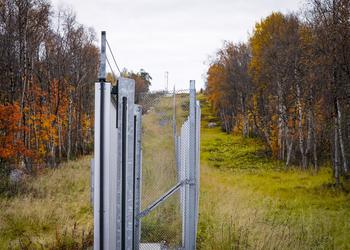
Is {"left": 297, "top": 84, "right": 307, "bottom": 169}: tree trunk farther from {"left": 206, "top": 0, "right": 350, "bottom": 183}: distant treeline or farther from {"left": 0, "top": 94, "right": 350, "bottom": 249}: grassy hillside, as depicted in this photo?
{"left": 0, "top": 94, "right": 350, "bottom": 249}: grassy hillside

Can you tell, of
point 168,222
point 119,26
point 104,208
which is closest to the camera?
point 104,208

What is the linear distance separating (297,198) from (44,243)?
9390 mm

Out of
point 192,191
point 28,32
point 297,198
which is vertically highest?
point 28,32

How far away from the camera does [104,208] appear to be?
3.53 meters

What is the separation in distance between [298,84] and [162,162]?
1842 cm

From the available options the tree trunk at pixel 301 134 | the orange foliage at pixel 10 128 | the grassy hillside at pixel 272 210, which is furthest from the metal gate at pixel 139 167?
the tree trunk at pixel 301 134

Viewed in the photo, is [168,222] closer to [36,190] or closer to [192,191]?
[192,191]

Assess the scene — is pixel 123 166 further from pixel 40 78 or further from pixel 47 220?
pixel 40 78

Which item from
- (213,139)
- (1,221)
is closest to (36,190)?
(1,221)

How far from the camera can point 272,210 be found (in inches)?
458

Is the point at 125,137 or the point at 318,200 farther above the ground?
the point at 125,137

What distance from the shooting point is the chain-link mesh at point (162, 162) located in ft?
19.2

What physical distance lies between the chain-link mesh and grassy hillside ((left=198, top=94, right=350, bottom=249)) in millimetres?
793

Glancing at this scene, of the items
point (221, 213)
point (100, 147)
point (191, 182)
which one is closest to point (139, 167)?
point (191, 182)
